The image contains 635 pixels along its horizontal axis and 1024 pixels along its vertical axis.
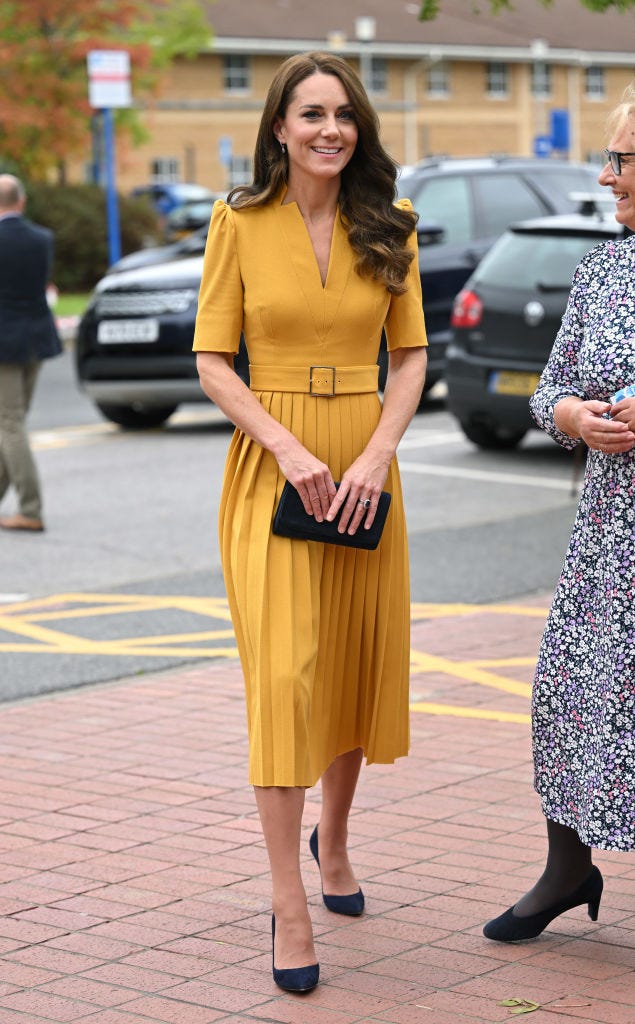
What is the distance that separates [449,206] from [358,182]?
37.8 ft

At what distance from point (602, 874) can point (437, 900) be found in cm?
47

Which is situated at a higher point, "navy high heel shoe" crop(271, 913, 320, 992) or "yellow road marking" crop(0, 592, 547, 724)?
"navy high heel shoe" crop(271, 913, 320, 992)

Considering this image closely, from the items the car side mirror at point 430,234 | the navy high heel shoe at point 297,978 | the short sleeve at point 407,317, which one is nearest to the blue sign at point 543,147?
the car side mirror at point 430,234

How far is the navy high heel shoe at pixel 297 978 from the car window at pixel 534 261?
8.67 m

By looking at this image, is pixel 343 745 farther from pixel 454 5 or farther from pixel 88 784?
pixel 454 5

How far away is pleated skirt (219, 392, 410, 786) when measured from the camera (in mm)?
3873

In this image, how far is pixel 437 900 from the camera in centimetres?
438

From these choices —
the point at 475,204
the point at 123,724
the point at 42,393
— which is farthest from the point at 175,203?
the point at 123,724

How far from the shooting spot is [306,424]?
3986 mm

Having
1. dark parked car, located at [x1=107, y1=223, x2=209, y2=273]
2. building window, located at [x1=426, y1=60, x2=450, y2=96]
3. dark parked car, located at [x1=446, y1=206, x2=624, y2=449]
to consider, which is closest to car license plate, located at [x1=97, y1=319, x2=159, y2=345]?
dark parked car, located at [x1=107, y1=223, x2=209, y2=273]

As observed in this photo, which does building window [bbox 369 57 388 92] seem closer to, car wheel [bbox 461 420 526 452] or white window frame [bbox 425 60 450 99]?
white window frame [bbox 425 60 450 99]

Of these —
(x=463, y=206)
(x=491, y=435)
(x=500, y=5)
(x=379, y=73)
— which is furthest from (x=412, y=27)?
(x=500, y=5)

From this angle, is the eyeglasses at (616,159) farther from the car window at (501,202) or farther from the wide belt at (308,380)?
the car window at (501,202)

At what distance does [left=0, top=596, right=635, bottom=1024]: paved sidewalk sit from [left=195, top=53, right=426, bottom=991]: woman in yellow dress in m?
0.23
